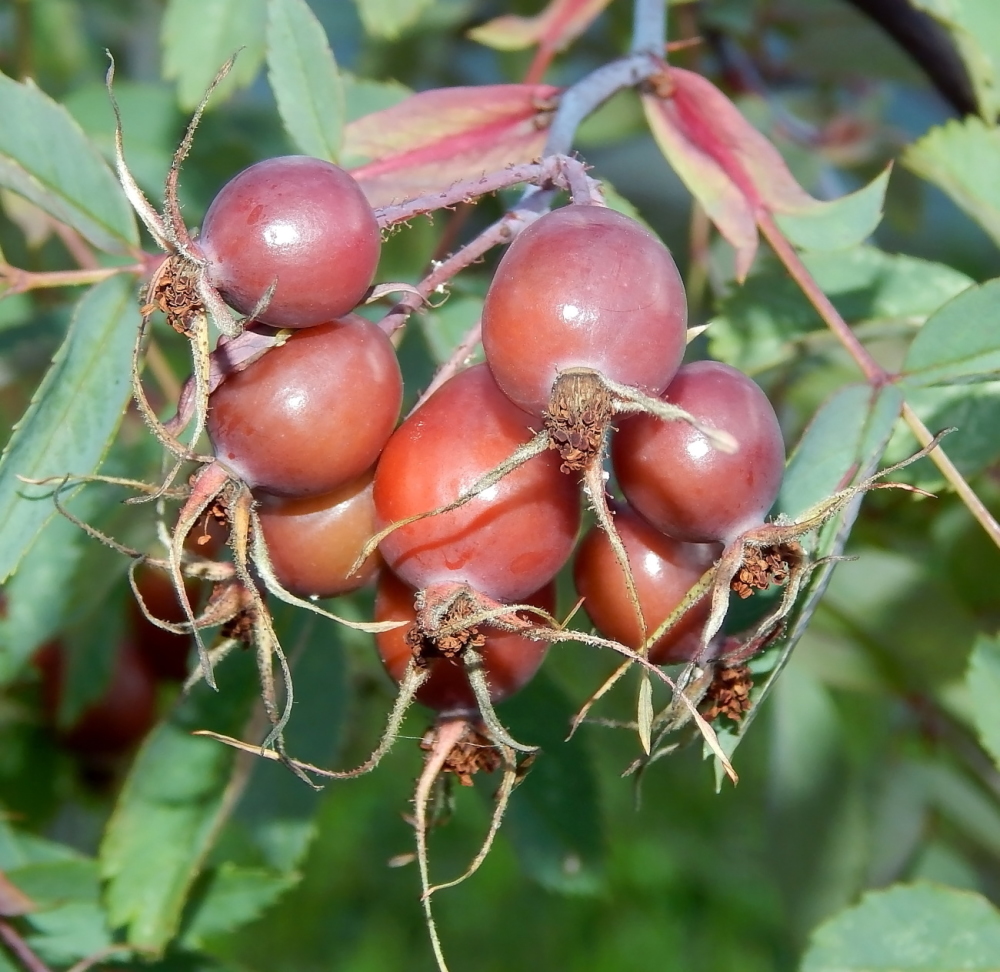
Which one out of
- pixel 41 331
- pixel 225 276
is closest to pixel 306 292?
pixel 225 276

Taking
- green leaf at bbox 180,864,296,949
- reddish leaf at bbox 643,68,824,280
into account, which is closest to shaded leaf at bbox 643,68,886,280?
reddish leaf at bbox 643,68,824,280

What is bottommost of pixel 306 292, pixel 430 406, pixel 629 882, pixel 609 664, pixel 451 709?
pixel 629 882

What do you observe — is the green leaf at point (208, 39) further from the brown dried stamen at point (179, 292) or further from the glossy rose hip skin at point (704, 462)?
the glossy rose hip skin at point (704, 462)

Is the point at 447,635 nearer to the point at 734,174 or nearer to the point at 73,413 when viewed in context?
the point at 73,413

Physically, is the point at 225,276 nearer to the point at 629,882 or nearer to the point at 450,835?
the point at 450,835

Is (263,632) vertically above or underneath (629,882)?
above

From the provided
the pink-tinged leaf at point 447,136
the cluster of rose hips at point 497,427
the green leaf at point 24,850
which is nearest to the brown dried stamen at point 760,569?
the cluster of rose hips at point 497,427

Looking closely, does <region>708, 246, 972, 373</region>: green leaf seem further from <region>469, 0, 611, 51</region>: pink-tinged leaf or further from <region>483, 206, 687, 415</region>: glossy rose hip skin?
<region>483, 206, 687, 415</region>: glossy rose hip skin
